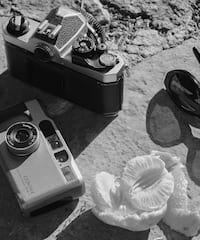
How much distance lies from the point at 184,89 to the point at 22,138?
1.33ft

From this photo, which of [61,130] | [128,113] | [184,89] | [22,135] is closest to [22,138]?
[22,135]

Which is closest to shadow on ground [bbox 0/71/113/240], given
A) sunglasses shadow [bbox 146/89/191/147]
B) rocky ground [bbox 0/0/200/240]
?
rocky ground [bbox 0/0/200/240]

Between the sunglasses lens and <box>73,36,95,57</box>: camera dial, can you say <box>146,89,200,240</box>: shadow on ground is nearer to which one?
the sunglasses lens

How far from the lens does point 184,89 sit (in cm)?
143

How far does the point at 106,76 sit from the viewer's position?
4.24ft

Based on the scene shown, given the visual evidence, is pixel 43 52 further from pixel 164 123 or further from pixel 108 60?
pixel 164 123

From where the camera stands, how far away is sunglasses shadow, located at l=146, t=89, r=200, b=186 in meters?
1.39

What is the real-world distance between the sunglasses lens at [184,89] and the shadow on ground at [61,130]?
17cm

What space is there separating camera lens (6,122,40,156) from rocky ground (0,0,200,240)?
98 mm

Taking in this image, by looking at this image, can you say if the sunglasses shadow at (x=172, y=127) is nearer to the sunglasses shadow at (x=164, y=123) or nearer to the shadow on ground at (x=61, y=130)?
the sunglasses shadow at (x=164, y=123)

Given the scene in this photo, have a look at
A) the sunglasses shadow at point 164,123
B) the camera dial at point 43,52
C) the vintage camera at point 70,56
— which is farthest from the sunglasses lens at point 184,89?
the camera dial at point 43,52

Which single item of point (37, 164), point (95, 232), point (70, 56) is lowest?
point (95, 232)

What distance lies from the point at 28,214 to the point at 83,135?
26cm

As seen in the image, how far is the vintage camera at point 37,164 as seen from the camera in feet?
4.01
